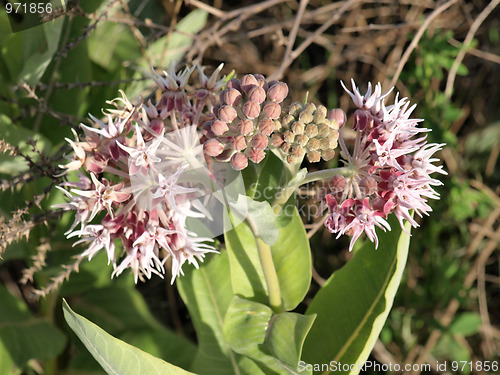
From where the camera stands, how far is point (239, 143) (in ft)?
4.32

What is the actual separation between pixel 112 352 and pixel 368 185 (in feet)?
2.89

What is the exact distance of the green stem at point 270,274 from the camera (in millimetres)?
1550

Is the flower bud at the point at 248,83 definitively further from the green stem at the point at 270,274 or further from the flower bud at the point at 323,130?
the green stem at the point at 270,274

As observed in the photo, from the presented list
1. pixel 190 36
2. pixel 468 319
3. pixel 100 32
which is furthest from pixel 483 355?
pixel 100 32

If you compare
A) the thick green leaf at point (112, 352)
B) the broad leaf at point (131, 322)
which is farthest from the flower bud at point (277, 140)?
the broad leaf at point (131, 322)

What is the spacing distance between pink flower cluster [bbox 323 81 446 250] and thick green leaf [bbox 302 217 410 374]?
0.24 m

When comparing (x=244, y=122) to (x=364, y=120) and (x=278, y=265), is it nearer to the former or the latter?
(x=364, y=120)

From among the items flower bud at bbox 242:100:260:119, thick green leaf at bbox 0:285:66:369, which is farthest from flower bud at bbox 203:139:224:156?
thick green leaf at bbox 0:285:66:369

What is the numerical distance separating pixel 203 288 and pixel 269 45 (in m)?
2.08

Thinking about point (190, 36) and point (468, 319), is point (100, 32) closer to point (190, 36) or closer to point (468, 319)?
point (190, 36)

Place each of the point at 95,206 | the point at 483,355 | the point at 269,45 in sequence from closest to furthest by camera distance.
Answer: the point at 95,206 → the point at 483,355 → the point at 269,45

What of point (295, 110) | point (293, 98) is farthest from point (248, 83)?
point (293, 98)

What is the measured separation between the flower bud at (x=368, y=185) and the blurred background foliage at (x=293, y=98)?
2.09ft

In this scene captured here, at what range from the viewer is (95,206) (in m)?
1.33
